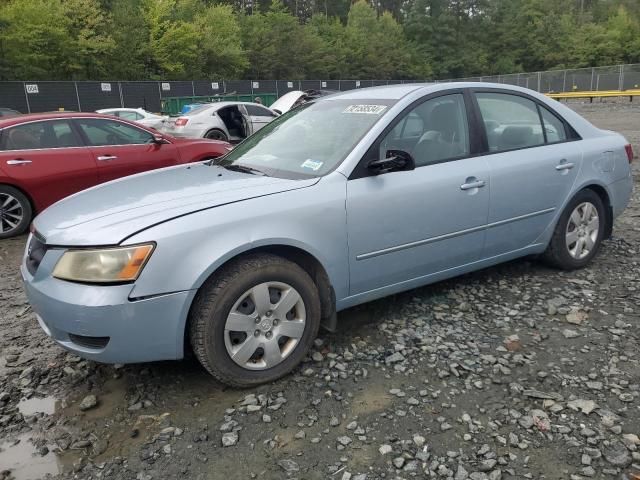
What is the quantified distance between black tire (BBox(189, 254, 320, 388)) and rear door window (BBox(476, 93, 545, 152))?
189cm

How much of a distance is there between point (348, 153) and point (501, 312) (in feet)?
5.29

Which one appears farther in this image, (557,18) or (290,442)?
(557,18)

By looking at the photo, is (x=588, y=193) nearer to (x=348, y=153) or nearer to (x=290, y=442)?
(x=348, y=153)

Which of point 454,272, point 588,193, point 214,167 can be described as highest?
point 214,167

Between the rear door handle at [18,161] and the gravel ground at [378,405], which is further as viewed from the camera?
the rear door handle at [18,161]

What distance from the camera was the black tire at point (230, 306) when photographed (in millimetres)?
2773

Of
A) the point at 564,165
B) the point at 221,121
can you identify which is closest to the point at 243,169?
the point at 564,165

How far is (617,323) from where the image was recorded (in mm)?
3646

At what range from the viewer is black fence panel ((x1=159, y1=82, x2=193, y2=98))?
30672 millimetres

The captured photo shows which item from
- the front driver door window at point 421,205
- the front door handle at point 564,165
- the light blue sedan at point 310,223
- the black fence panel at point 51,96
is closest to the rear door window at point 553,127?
the light blue sedan at point 310,223

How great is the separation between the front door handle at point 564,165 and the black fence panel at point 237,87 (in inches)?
1264

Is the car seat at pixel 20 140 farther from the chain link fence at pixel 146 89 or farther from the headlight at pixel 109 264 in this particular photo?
the chain link fence at pixel 146 89

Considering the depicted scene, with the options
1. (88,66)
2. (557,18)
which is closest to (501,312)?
(88,66)

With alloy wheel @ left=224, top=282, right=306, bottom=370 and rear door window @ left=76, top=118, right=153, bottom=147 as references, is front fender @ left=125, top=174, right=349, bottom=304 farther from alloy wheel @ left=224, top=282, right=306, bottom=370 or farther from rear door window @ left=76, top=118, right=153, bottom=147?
rear door window @ left=76, top=118, right=153, bottom=147
